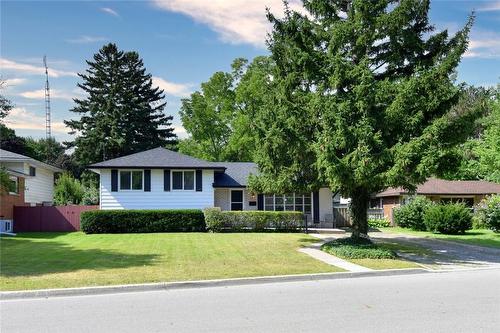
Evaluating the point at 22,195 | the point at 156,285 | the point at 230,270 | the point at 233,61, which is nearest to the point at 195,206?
the point at 22,195

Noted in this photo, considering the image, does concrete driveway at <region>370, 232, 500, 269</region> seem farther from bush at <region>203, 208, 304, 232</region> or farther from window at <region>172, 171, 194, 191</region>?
window at <region>172, 171, 194, 191</region>

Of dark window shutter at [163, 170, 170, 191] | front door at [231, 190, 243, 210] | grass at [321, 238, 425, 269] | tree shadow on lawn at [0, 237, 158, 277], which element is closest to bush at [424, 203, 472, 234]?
grass at [321, 238, 425, 269]

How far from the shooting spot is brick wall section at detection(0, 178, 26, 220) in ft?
92.6

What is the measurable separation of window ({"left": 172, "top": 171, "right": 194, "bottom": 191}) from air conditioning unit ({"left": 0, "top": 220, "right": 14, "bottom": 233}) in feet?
32.1

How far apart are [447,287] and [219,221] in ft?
56.2

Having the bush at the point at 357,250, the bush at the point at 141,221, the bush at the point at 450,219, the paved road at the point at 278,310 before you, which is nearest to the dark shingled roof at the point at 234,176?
the bush at the point at 141,221

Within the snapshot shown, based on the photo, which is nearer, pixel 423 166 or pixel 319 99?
pixel 423 166

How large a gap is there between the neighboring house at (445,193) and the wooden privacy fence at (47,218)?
75.3 feet

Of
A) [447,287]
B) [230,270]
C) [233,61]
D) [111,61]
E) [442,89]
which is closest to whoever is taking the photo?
[447,287]

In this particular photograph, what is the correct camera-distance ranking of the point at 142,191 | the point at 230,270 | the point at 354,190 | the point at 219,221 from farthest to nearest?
the point at 142,191 < the point at 219,221 < the point at 354,190 < the point at 230,270

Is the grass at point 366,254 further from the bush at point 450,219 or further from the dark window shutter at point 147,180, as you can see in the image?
the dark window shutter at point 147,180

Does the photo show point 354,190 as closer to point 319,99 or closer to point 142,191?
point 319,99

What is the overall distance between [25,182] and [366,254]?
26.6 metres

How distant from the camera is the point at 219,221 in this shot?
27.2 meters
